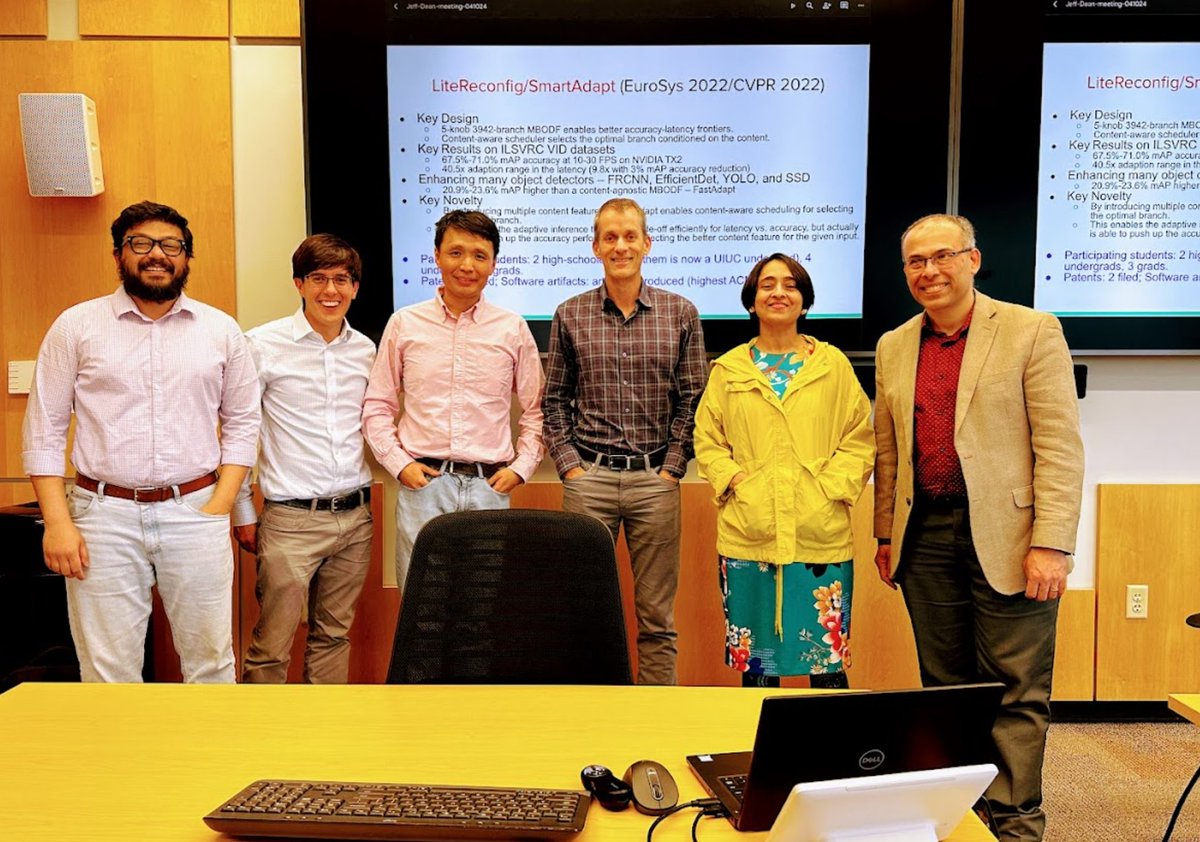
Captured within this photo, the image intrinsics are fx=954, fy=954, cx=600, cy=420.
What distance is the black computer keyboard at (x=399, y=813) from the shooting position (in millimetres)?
1216

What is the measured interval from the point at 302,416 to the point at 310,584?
619mm

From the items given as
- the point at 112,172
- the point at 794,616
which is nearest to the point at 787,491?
the point at 794,616

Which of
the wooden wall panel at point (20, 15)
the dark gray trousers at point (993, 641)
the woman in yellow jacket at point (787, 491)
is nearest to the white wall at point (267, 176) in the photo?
the wooden wall panel at point (20, 15)

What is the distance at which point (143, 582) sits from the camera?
9.59 feet

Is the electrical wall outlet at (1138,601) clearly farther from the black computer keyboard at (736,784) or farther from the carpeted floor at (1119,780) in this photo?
the black computer keyboard at (736,784)

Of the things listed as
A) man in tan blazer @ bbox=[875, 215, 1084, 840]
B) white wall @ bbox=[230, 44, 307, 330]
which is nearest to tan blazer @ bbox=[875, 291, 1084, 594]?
man in tan blazer @ bbox=[875, 215, 1084, 840]

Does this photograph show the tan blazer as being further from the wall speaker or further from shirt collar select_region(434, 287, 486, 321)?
the wall speaker

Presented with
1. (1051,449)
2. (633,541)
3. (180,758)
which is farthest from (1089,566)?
(180,758)

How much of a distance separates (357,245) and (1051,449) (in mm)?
2584

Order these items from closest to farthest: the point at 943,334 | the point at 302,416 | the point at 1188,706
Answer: the point at 1188,706 → the point at 943,334 → the point at 302,416

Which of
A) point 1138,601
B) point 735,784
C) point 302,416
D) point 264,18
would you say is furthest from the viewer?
point 1138,601

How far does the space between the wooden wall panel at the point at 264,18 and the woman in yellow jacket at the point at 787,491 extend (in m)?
2.17

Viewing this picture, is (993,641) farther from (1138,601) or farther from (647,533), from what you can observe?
(1138,601)

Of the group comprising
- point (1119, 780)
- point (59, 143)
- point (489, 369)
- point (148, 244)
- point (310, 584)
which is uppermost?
point (59, 143)
